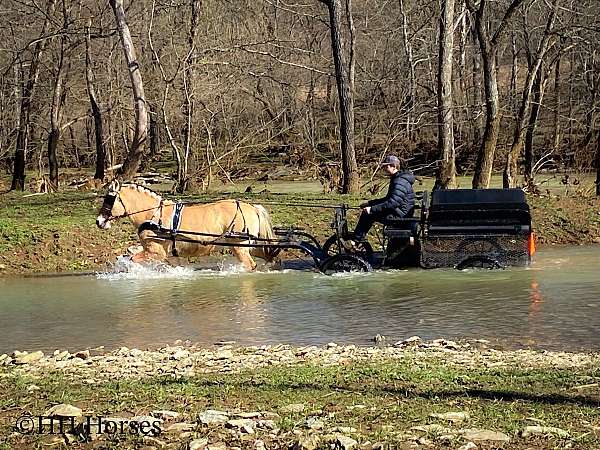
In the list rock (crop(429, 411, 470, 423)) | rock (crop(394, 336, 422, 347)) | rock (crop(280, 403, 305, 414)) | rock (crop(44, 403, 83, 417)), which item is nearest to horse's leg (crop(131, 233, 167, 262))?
rock (crop(394, 336, 422, 347))

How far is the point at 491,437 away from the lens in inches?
216

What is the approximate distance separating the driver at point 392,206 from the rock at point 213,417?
8886 mm

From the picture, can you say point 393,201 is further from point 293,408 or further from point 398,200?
point 293,408

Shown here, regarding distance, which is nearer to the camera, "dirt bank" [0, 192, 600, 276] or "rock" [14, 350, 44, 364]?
"rock" [14, 350, 44, 364]

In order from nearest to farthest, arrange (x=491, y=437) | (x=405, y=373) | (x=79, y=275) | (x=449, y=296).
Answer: (x=491, y=437) → (x=405, y=373) → (x=449, y=296) → (x=79, y=275)

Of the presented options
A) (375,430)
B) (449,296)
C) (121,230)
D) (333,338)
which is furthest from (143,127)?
(375,430)

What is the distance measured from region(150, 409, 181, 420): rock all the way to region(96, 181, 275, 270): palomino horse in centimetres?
906

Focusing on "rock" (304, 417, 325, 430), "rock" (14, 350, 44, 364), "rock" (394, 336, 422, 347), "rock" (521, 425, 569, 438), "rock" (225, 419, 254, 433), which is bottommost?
"rock" (394, 336, 422, 347)

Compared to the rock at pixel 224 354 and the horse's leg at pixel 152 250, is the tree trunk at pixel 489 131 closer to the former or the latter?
the horse's leg at pixel 152 250

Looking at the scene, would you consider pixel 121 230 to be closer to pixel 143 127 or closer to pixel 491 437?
pixel 143 127

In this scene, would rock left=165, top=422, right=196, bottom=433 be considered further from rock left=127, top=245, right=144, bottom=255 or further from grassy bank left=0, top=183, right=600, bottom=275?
grassy bank left=0, top=183, right=600, bottom=275

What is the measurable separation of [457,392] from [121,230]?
12.7m

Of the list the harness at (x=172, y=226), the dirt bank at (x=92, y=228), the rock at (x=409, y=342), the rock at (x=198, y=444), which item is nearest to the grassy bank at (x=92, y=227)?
the dirt bank at (x=92, y=228)

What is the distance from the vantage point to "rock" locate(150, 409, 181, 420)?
6.09 metres
